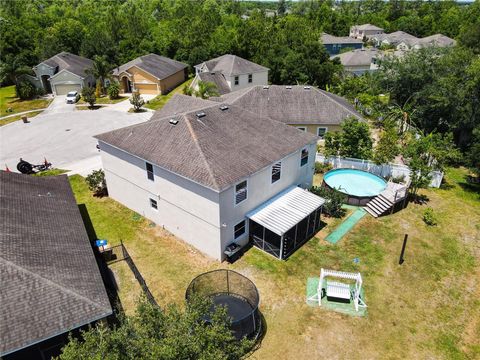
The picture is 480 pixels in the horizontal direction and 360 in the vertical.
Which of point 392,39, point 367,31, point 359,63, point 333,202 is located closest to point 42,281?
point 333,202

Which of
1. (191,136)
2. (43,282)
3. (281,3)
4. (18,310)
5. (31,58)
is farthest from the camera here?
(281,3)

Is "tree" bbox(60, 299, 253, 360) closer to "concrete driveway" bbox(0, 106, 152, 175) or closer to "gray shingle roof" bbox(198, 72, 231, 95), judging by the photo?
"concrete driveway" bbox(0, 106, 152, 175)


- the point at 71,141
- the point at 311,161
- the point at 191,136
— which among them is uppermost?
the point at 191,136

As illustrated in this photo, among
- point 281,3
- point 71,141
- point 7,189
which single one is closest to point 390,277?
point 7,189

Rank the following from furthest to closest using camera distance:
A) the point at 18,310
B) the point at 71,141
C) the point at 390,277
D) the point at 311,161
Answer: the point at 71,141
the point at 311,161
the point at 390,277
the point at 18,310

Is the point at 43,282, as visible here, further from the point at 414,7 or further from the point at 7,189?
the point at 414,7

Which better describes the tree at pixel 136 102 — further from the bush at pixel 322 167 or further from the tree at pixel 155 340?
the tree at pixel 155 340
